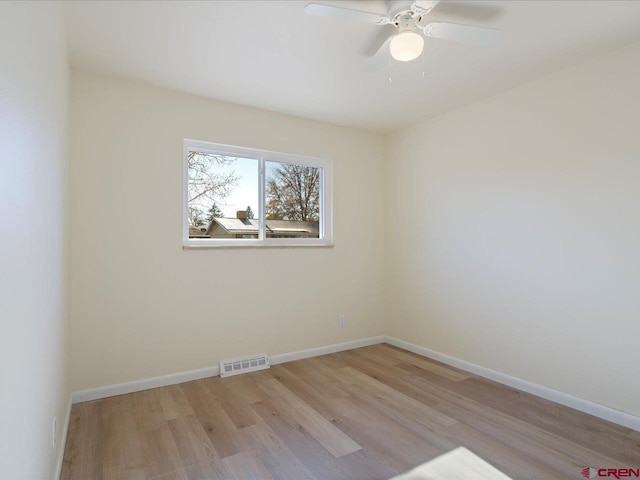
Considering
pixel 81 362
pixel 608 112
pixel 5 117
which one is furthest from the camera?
pixel 81 362

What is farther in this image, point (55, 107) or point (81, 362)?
point (81, 362)

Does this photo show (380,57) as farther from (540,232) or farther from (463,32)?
(540,232)

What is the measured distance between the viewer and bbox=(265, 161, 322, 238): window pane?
352 cm

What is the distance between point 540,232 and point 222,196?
2.69 metres

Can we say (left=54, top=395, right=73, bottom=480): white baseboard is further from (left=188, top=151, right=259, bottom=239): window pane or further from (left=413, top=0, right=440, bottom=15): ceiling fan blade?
(left=413, top=0, right=440, bottom=15): ceiling fan blade

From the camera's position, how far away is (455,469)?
184cm

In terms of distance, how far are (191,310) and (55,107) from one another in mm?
1785

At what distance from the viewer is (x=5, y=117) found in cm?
86

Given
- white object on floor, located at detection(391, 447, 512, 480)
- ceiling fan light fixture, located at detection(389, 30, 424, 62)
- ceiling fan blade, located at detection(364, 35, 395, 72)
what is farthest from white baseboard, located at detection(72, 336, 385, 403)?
ceiling fan light fixture, located at detection(389, 30, 424, 62)

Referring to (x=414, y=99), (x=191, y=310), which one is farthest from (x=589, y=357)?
(x=191, y=310)

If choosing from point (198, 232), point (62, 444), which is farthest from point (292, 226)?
point (62, 444)

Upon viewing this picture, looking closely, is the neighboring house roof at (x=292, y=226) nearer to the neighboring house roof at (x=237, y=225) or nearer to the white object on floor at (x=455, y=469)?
the neighboring house roof at (x=237, y=225)

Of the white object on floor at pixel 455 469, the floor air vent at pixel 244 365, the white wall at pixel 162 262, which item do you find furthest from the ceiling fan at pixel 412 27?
the floor air vent at pixel 244 365

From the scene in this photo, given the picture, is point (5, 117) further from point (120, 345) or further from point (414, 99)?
point (414, 99)
